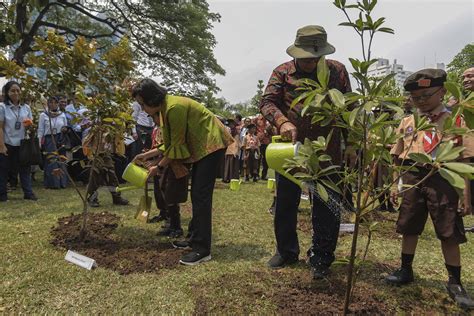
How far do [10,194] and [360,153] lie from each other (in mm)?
7039

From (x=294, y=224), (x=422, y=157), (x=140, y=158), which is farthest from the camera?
(x=140, y=158)

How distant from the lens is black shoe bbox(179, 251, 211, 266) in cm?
339

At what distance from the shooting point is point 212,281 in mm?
3037

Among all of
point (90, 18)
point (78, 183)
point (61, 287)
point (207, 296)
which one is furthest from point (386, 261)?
point (90, 18)

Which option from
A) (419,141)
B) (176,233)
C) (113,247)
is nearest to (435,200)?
(419,141)

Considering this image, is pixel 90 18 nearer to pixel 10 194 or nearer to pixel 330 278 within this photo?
pixel 10 194

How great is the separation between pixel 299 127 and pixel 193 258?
1.55 meters

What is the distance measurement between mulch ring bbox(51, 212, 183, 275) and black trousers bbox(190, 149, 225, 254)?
0.28m

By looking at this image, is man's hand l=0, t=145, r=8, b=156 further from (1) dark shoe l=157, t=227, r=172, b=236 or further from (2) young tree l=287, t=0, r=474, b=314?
(2) young tree l=287, t=0, r=474, b=314

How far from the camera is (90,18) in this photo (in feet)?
57.9

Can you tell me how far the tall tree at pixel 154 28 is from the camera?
16.1 m

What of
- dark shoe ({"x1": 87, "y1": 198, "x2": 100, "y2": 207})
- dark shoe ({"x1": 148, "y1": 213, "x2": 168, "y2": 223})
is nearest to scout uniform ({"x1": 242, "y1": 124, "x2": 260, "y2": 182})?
dark shoe ({"x1": 87, "y1": 198, "x2": 100, "y2": 207})

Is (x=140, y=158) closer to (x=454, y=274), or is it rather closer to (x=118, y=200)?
(x=118, y=200)

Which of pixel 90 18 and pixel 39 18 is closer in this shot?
pixel 39 18
